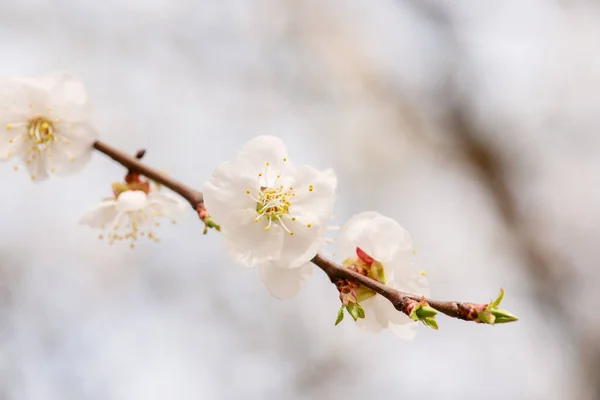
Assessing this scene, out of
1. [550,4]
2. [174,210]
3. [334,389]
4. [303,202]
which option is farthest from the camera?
[550,4]

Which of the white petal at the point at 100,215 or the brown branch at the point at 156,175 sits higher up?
the brown branch at the point at 156,175

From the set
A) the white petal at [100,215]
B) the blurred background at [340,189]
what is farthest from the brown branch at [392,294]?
the blurred background at [340,189]

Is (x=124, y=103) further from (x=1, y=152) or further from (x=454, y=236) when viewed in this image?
(x=454, y=236)

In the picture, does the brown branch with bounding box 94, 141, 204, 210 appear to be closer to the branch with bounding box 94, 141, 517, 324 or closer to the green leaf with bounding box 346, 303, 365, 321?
the branch with bounding box 94, 141, 517, 324

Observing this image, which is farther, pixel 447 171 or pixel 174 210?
pixel 447 171

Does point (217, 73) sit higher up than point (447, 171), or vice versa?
point (447, 171)

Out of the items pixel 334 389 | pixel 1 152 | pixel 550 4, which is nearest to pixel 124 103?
pixel 1 152

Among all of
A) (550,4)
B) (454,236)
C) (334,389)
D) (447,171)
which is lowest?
(334,389)

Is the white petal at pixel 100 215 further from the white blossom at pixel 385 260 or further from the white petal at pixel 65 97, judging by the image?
the white blossom at pixel 385 260
